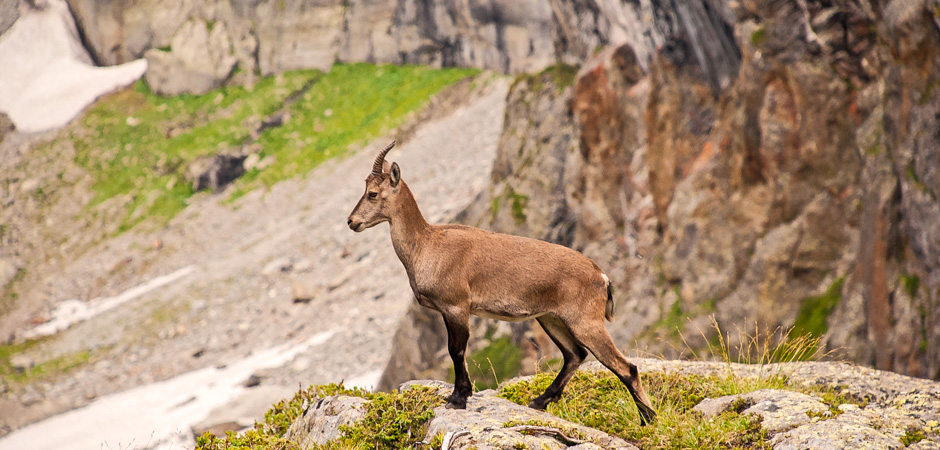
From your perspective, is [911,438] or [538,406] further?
[538,406]

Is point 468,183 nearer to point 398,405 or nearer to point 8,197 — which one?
point 398,405

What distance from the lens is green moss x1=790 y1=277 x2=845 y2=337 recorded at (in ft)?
65.7

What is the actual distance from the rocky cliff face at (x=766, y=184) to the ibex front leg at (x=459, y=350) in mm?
4039

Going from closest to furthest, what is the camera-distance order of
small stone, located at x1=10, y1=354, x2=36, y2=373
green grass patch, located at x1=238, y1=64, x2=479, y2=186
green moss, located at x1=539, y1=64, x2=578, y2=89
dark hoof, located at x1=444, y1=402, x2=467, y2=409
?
dark hoof, located at x1=444, y1=402, x2=467, y2=409
green moss, located at x1=539, y1=64, x2=578, y2=89
small stone, located at x1=10, y1=354, x2=36, y2=373
green grass patch, located at x1=238, y1=64, x2=479, y2=186

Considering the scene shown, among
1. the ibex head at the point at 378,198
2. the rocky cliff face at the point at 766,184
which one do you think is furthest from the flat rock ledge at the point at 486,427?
the rocky cliff face at the point at 766,184

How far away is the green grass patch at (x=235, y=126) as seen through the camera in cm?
6962

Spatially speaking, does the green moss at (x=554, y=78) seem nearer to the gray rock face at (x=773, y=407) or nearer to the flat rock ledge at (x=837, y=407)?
the flat rock ledge at (x=837, y=407)

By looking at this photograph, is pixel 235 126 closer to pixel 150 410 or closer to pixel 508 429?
pixel 150 410

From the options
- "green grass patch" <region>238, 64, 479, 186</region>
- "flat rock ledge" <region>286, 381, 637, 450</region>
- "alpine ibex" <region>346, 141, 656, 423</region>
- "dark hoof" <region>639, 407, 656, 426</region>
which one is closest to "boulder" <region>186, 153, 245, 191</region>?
"green grass patch" <region>238, 64, 479, 186</region>

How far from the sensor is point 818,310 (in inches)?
805

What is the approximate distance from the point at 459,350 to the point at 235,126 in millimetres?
73613

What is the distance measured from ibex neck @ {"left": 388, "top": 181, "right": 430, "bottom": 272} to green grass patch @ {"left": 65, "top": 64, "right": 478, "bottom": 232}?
59.3m

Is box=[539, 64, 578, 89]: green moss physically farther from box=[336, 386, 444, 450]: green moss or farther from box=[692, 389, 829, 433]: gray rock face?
box=[336, 386, 444, 450]: green moss

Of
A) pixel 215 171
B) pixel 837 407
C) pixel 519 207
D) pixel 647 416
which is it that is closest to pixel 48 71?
pixel 215 171
